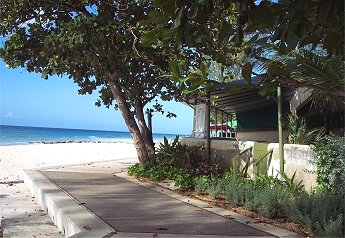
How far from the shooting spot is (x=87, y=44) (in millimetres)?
9234

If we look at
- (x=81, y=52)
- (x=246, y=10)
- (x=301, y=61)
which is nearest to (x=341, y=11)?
(x=246, y=10)

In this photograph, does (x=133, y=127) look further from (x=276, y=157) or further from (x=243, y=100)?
(x=276, y=157)

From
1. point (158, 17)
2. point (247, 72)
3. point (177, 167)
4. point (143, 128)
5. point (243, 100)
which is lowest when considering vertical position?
point (177, 167)

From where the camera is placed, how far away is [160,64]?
10.9m

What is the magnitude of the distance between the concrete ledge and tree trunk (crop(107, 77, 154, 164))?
3.20m

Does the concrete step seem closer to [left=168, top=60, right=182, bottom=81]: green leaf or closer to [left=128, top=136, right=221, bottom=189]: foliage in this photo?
[left=128, top=136, right=221, bottom=189]: foliage

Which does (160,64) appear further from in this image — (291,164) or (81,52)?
(291,164)

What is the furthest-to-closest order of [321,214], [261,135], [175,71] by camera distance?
[261,135] → [321,214] → [175,71]

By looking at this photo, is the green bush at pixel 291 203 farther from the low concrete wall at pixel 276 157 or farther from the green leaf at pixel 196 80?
the green leaf at pixel 196 80

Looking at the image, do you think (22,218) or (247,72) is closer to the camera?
(247,72)

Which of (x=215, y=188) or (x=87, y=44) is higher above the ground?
(x=87, y=44)

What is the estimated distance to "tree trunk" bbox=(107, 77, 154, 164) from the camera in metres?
12.6

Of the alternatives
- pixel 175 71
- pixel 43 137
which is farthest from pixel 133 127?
pixel 43 137

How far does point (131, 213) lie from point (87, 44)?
13.7ft
